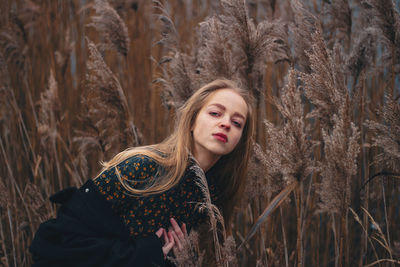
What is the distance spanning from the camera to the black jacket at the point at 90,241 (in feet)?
4.02

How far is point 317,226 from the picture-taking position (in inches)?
72.1

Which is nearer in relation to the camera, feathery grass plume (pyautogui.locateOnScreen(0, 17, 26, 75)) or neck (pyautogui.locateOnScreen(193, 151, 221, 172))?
neck (pyautogui.locateOnScreen(193, 151, 221, 172))

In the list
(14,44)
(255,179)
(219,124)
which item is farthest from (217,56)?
(14,44)

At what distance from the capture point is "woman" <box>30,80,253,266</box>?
1.25m

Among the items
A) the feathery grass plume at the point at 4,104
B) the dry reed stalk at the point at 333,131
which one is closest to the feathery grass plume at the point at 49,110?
the feathery grass plume at the point at 4,104

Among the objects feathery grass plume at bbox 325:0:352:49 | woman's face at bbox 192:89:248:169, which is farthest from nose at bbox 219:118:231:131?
feathery grass plume at bbox 325:0:352:49

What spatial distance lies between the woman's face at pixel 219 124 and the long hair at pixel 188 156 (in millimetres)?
48

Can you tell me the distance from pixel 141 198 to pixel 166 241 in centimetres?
18

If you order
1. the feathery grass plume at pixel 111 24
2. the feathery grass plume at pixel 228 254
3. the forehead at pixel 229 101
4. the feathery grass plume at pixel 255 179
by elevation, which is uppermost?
the feathery grass plume at pixel 111 24

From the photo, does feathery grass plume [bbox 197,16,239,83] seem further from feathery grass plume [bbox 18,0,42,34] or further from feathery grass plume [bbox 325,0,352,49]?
feathery grass plume [bbox 18,0,42,34]

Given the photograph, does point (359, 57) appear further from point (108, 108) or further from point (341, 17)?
point (108, 108)

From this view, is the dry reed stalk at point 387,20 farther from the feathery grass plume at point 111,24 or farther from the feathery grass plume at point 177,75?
the feathery grass plume at point 111,24

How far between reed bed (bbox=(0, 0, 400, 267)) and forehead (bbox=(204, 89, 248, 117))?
0.45 feet

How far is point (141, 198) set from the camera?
1331mm
